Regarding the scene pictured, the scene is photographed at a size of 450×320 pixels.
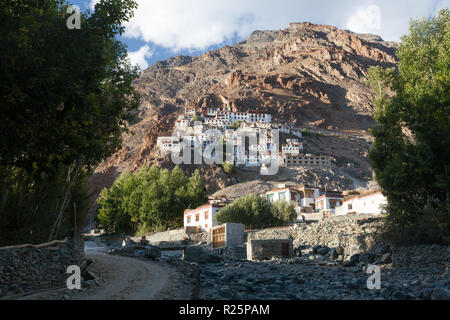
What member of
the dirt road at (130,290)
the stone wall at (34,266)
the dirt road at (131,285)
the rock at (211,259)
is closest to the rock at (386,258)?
the dirt road at (130,290)

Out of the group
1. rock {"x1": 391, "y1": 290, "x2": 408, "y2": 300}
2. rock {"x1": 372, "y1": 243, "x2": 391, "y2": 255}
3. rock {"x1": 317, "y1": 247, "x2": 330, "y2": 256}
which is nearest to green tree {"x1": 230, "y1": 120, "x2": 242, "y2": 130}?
rock {"x1": 317, "y1": 247, "x2": 330, "y2": 256}

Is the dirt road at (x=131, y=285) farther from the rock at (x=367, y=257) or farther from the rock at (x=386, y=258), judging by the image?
the rock at (x=386, y=258)

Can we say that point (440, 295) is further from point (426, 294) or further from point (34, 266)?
point (34, 266)

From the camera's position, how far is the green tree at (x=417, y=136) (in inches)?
683

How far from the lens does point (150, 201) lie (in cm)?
5903

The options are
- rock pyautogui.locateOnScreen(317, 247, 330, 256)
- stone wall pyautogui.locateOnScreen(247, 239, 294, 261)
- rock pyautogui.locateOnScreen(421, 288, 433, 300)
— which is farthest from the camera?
rock pyautogui.locateOnScreen(317, 247, 330, 256)

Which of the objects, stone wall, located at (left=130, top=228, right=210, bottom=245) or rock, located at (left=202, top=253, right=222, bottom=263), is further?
stone wall, located at (left=130, top=228, right=210, bottom=245)

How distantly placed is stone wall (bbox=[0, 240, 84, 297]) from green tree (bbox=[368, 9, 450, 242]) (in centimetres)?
1606

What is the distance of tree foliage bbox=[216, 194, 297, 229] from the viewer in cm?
4897

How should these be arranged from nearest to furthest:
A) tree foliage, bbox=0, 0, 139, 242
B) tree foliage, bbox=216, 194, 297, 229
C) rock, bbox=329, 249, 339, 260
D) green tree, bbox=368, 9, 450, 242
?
tree foliage, bbox=0, 0, 139, 242 → green tree, bbox=368, 9, 450, 242 → rock, bbox=329, 249, 339, 260 → tree foliage, bbox=216, 194, 297, 229

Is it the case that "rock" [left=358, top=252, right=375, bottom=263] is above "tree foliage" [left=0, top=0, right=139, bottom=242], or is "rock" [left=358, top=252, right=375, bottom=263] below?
below

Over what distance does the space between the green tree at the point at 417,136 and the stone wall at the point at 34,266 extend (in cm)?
1606

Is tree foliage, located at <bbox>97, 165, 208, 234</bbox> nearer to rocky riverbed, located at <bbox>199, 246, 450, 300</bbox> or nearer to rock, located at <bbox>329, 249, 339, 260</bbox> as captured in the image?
rock, located at <bbox>329, 249, 339, 260</bbox>

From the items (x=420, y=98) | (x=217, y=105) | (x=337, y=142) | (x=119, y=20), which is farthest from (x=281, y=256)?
(x=217, y=105)
